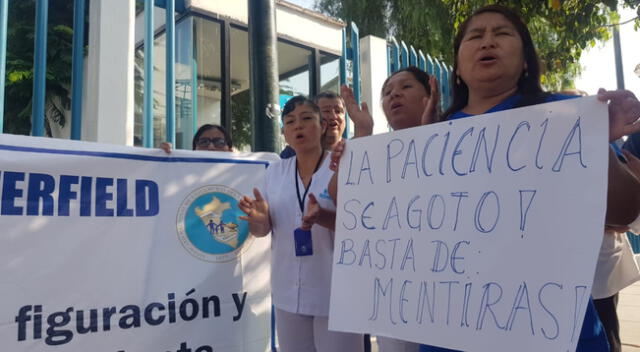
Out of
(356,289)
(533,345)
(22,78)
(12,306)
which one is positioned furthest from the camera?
(22,78)

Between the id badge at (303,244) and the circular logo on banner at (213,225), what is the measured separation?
0.54m

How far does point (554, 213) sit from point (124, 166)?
71.8 inches

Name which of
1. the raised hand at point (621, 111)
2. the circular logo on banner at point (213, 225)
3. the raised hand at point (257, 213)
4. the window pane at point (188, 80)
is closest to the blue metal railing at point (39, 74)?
the circular logo on banner at point (213, 225)

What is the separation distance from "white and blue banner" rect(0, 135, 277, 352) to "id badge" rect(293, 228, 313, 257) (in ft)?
1.77

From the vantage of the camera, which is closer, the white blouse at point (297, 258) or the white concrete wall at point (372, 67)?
the white blouse at point (297, 258)

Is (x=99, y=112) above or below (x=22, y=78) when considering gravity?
below

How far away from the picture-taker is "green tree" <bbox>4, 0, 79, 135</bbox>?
28.8 ft

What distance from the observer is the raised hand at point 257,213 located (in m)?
2.12

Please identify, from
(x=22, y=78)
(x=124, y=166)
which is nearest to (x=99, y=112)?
(x=124, y=166)

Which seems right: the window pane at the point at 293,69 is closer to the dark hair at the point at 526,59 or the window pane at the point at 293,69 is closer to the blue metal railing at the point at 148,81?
the blue metal railing at the point at 148,81

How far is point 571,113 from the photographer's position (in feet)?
4.06

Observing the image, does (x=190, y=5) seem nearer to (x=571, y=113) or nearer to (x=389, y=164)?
(x=389, y=164)

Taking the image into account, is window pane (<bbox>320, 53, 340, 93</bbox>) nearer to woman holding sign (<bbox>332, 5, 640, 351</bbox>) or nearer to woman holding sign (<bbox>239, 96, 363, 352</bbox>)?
woman holding sign (<bbox>239, 96, 363, 352</bbox>)

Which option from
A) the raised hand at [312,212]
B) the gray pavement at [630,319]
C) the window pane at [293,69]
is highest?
the window pane at [293,69]
